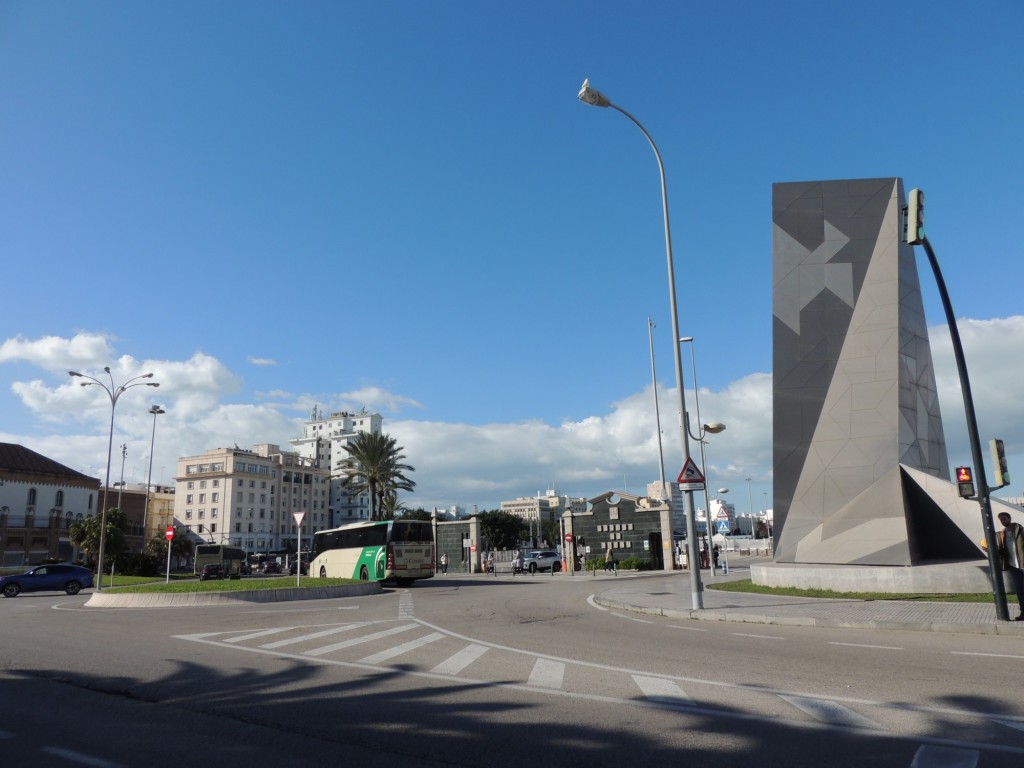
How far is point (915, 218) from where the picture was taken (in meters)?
11.9

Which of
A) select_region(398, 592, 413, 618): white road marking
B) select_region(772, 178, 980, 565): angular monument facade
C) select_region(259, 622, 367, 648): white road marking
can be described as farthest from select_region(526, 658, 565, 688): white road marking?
select_region(772, 178, 980, 565): angular monument facade

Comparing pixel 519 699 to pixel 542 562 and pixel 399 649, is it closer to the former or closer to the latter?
pixel 399 649

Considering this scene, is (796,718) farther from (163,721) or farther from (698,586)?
(698,586)

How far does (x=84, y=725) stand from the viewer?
20.6 feet

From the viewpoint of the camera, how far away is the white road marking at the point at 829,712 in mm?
5768

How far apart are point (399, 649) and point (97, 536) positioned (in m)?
58.1

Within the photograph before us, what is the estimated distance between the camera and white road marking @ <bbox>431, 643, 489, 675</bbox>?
8.64 m

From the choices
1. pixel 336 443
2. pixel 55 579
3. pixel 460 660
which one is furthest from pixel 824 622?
pixel 336 443

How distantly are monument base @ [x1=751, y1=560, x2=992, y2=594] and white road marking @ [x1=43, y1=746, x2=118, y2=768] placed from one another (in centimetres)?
1807

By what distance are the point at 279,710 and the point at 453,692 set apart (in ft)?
5.74

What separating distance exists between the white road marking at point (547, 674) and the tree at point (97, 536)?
193ft

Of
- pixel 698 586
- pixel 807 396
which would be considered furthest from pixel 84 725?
pixel 807 396

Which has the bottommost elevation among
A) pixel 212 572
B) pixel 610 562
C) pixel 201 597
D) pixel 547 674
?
pixel 212 572

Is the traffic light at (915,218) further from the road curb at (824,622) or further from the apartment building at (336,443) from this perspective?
the apartment building at (336,443)
